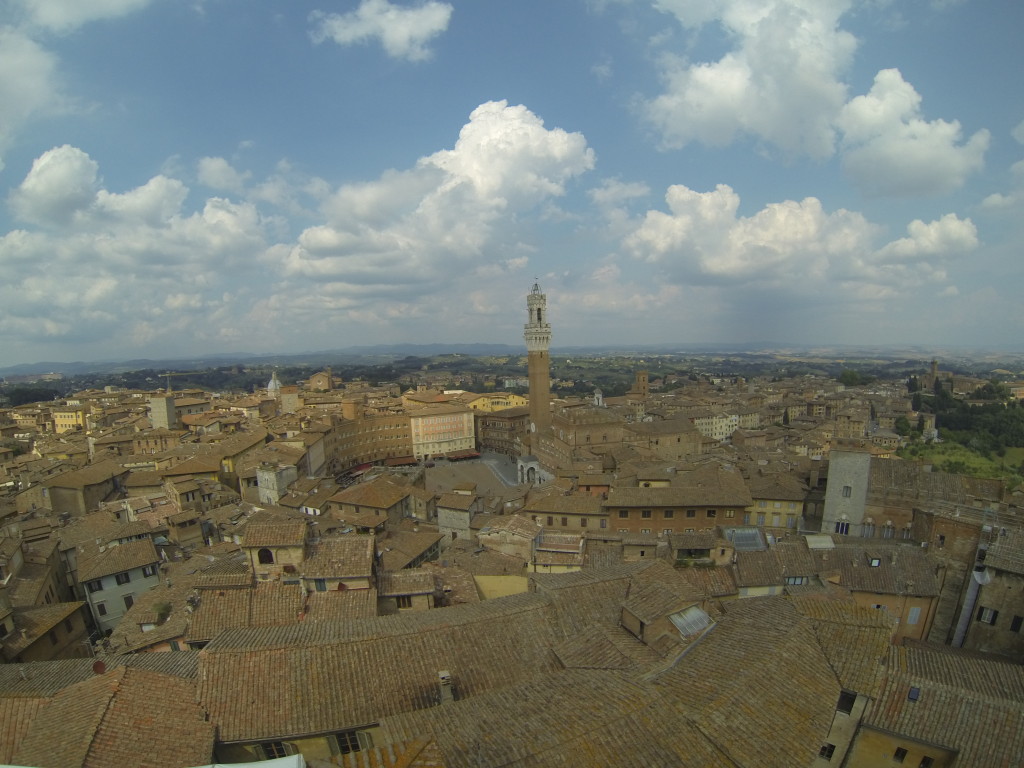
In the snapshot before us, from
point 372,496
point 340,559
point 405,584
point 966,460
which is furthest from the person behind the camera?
point 966,460

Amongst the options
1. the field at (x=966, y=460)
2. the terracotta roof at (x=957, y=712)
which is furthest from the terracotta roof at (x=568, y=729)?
the field at (x=966, y=460)

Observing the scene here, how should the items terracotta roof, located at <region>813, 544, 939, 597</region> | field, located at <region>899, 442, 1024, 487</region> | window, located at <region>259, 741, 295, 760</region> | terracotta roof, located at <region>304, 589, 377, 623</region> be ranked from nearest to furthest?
1. window, located at <region>259, 741, 295, 760</region>
2. terracotta roof, located at <region>304, 589, 377, 623</region>
3. terracotta roof, located at <region>813, 544, 939, 597</region>
4. field, located at <region>899, 442, 1024, 487</region>

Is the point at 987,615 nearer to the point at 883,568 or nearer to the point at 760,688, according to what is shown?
the point at 883,568

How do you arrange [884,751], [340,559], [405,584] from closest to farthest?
[884,751] < [340,559] < [405,584]

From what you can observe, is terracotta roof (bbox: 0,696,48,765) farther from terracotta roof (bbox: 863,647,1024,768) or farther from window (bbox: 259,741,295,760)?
terracotta roof (bbox: 863,647,1024,768)

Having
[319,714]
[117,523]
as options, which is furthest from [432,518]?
[319,714]

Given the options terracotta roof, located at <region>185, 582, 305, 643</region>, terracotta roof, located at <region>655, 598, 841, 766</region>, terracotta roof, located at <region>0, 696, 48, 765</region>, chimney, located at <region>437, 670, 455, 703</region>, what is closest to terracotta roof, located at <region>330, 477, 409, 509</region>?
terracotta roof, located at <region>185, 582, 305, 643</region>

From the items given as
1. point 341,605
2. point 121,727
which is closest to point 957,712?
point 341,605
